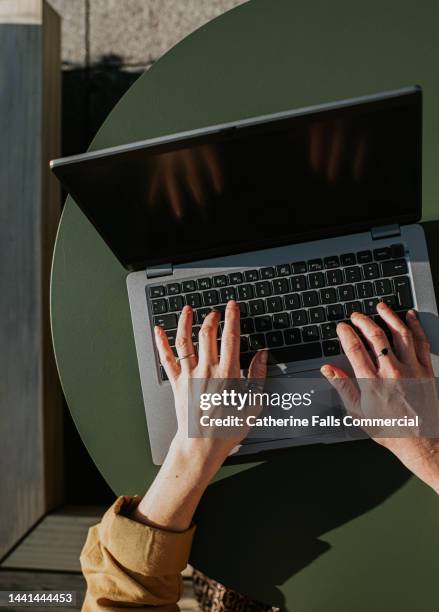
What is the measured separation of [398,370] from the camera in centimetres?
86

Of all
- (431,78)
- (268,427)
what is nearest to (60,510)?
(268,427)

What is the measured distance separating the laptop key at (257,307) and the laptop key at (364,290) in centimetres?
15

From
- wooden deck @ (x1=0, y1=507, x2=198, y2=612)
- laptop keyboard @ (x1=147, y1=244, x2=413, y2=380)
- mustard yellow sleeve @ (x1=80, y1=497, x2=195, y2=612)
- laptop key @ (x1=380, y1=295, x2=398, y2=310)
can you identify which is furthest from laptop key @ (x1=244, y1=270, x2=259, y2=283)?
wooden deck @ (x1=0, y1=507, x2=198, y2=612)

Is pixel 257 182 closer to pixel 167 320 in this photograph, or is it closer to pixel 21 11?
pixel 167 320

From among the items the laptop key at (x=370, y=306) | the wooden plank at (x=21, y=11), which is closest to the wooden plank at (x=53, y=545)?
the laptop key at (x=370, y=306)

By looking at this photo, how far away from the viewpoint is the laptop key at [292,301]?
877mm

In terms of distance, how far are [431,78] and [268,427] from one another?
637mm

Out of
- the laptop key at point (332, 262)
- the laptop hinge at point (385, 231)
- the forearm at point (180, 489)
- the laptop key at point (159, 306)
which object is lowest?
the forearm at point (180, 489)

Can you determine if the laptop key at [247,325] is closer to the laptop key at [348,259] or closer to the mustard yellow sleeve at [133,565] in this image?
the laptop key at [348,259]

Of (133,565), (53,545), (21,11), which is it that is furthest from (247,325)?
(21,11)

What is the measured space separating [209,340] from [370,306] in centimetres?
26

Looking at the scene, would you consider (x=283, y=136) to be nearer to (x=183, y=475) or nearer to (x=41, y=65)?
(x=183, y=475)

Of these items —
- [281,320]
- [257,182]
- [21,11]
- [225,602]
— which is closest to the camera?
[257,182]

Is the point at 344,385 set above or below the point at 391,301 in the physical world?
below
